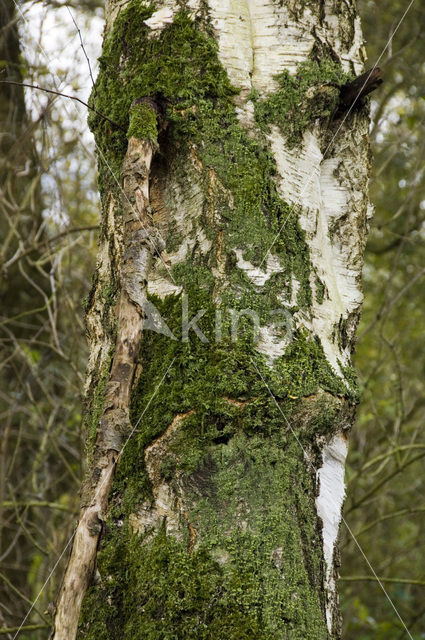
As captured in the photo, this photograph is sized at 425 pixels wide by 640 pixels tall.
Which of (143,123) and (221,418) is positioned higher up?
(143,123)

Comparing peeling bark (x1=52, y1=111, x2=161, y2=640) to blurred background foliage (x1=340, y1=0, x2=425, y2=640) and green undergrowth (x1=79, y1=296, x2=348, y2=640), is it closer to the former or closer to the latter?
green undergrowth (x1=79, y1=296, x2=348, y2=640)

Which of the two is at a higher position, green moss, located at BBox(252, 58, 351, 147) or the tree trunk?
green moss, located at BBox(252, 58, 351, 147)

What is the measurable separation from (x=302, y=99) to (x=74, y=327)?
2876mm

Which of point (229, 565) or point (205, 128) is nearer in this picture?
point (229, 565)

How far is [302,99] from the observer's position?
176cm

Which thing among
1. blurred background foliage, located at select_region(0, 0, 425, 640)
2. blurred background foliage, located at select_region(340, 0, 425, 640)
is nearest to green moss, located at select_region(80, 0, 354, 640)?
blurred background foliage, located at select_region(0, 0, 425, 640)

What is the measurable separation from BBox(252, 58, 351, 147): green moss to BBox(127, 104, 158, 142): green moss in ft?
0.94

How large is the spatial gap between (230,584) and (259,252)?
76cm

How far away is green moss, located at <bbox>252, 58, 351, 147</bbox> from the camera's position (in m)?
1.72

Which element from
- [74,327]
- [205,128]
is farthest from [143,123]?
[74,327]

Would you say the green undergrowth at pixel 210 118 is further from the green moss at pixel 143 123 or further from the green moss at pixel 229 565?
the green moss at pixel 229 565

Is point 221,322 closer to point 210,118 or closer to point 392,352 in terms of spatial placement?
point 210,118

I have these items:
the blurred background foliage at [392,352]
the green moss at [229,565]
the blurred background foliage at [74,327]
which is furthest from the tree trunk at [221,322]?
the blurred background foliage at [392,352]

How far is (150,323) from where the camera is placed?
158cm
